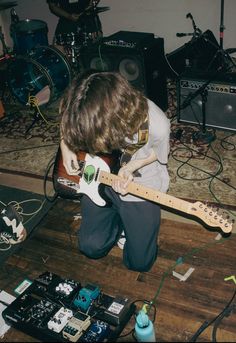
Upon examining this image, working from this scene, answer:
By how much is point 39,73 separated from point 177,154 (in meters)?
2.30

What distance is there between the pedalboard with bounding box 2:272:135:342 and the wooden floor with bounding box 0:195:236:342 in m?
0.11

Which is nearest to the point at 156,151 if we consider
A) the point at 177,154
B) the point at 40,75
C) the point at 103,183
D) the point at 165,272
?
the point at 103,183

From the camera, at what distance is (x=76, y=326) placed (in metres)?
1.82

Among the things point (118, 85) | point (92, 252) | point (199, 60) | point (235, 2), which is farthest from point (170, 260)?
point (235, 2)

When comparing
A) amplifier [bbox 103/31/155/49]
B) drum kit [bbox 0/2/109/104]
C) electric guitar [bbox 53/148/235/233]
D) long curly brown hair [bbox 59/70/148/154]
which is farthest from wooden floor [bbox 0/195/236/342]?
drum kit [bbox 0/2/109/104]

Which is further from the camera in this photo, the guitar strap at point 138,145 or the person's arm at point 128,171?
the person's arm at point 128,171

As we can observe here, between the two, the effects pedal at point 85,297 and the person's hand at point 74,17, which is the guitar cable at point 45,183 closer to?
the effects pedal at point 85,297

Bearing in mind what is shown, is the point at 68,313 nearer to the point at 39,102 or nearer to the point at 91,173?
the point at 91,173

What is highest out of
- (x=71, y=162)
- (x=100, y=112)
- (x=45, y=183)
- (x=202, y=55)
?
(x=100, y=112)

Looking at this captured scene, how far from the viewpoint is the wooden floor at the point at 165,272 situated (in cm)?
196

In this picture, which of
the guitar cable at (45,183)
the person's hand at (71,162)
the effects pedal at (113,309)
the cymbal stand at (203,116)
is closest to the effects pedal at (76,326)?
the effects pedal at (113,309)

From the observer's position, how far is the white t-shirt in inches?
74.6

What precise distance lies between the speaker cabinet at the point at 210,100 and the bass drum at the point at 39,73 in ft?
5.64

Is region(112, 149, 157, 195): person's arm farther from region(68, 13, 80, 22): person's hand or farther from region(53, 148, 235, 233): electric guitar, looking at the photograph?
region(68, 13, 80, 22): person's hand
